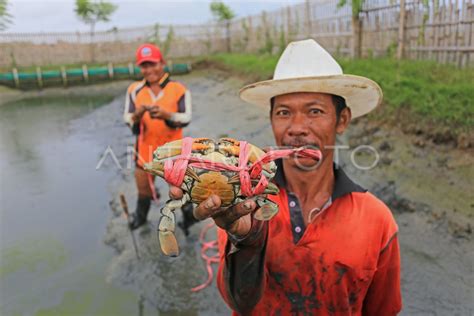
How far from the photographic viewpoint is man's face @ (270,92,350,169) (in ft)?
6.21

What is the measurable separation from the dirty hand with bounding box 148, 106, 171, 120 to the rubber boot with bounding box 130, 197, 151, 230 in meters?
1.29

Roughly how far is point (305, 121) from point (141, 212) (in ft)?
13.1

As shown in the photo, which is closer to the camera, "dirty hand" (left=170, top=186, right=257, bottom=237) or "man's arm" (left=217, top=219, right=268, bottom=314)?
"dirty hand" (left=170, top=186, right=257, bottom=237)

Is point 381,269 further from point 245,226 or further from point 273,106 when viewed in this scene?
point 273,106

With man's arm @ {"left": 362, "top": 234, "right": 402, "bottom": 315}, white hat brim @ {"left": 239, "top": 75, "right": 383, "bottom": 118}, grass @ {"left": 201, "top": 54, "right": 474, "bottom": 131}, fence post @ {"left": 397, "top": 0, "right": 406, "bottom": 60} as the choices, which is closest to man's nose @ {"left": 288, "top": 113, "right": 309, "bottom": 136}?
white hat brim @ {"left": 239, "top": 75, "right": 383, "bottom": 118}

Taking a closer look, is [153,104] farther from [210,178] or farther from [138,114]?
[210,178]

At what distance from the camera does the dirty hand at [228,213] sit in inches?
51.9

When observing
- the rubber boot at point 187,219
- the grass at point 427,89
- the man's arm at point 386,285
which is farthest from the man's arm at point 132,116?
the grass at point 427,89

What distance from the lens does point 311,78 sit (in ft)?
6.03

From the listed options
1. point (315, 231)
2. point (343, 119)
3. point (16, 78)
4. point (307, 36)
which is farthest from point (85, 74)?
point (315, 231)

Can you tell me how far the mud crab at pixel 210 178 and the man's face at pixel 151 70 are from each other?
12.0 ft

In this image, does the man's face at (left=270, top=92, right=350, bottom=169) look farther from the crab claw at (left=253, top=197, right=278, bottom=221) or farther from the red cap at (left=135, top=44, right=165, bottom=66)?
the red cap at (left=135, top=44, right=165, bottom=66)

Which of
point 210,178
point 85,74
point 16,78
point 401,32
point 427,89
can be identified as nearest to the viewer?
point 210,178

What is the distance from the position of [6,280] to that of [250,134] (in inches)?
228
